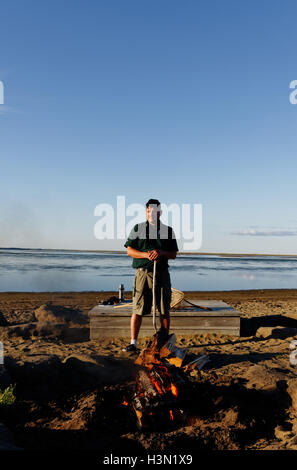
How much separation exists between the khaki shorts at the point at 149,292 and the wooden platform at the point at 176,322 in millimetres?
1335

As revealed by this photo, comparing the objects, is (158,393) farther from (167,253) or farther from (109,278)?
(109,278)

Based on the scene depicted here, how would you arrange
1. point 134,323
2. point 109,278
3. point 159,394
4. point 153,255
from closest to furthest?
1. point 159,394
2. point 153,255
3. point 134,323
4. point 109,278

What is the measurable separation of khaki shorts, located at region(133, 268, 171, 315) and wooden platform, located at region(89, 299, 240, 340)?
52.6 inches

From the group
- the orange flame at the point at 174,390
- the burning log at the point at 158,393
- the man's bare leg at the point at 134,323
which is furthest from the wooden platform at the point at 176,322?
the orange flame at the point at 174,390

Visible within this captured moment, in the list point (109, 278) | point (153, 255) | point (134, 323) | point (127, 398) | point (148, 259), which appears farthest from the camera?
point (109, 278)

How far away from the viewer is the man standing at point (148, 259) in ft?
17.7

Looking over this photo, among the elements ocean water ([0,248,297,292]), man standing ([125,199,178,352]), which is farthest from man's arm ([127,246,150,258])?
ocean water ([0,248,297,292])

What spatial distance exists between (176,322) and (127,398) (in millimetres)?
3286

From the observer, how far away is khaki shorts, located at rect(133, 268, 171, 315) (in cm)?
540

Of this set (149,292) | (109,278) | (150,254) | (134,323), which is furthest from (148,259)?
(109,278)

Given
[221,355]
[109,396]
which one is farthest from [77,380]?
[221,355]

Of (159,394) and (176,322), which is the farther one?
(176,322)

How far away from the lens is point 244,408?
11.4 ft

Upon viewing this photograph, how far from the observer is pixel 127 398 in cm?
378
